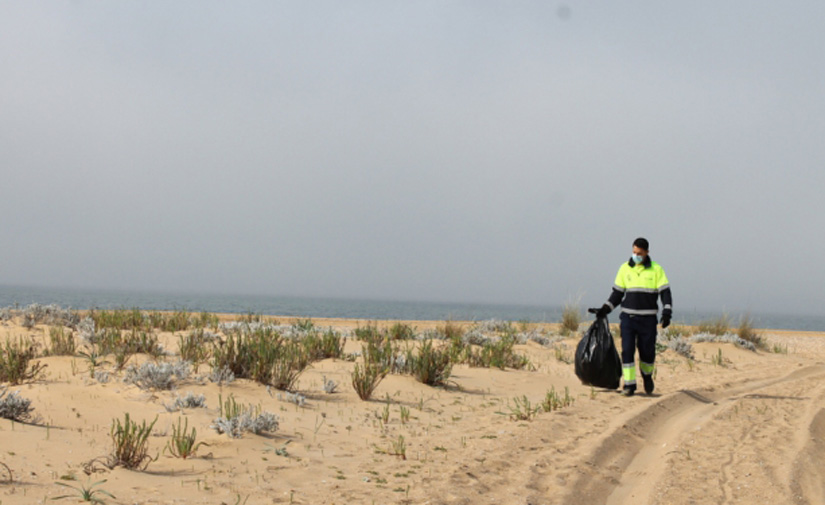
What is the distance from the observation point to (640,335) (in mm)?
8266

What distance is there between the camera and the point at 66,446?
4.30 m

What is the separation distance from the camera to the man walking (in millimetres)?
8172

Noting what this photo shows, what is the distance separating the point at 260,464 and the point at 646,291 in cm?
574

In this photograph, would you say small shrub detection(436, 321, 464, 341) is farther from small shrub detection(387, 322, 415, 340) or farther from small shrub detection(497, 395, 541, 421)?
small shrub detection(497, 395, 541, 421)

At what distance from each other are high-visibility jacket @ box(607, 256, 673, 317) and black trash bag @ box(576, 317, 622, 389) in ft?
1.62

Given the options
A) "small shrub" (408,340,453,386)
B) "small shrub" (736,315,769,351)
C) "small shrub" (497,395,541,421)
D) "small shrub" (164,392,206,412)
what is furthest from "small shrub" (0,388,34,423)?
"small shrub" (736,315,769,351)

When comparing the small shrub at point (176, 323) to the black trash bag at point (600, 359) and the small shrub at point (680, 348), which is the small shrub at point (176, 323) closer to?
the black trash bag at point (600, 359)

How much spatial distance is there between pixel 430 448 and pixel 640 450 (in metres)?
1.95

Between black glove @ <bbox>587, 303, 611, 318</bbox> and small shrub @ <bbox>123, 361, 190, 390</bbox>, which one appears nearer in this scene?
small shrub @ <bbox>123, 361, 190, 390</bbox>

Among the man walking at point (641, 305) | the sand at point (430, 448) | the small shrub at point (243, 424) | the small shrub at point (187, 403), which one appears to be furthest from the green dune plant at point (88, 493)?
the man walking at point (641, 305)

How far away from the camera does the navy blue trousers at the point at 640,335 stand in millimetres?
8203

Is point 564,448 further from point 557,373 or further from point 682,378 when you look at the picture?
point 682,378

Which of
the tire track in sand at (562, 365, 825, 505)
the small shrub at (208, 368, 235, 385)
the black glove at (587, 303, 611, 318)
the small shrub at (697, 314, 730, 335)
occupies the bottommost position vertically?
the tire track in sand at (562, 365, 825, 505)

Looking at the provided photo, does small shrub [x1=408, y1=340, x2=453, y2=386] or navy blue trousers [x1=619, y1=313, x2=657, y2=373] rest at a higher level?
navy blue trousers [x1=619, y1=313, x2=657, y2=373]
